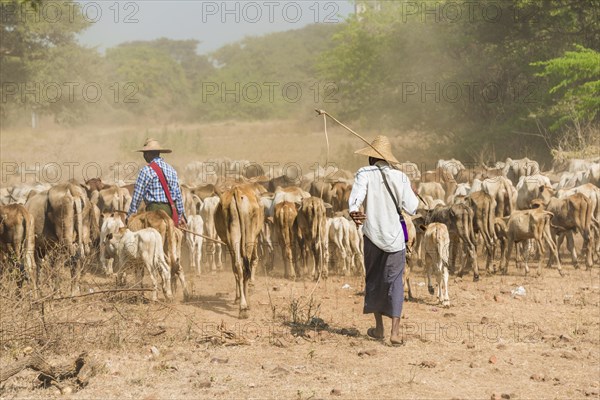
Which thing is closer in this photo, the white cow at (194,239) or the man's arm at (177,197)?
the man's arm at (177,197)

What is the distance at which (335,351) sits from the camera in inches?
341

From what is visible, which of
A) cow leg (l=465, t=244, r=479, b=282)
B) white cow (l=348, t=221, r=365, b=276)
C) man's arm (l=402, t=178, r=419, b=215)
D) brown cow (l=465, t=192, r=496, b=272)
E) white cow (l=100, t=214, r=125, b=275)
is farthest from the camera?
brown cow (l=465, t=192, r=496, b=272)

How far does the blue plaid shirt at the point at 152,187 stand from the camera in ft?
38.0

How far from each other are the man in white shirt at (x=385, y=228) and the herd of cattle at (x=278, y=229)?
1105 millimetres

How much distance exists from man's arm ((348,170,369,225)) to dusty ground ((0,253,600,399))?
1.40 meters

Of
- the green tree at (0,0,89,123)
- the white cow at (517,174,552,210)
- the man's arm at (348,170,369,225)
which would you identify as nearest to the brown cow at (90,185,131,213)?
the white cow at (517,174,552,210)

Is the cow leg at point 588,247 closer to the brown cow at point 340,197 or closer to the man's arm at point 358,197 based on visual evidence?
the brown cow at point 340,197

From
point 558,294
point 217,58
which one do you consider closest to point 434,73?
point 558,294

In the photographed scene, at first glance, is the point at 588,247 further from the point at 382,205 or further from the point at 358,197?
the point at 358,197

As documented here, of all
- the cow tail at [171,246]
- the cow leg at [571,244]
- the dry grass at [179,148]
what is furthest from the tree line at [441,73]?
the cow tail at [171,246]

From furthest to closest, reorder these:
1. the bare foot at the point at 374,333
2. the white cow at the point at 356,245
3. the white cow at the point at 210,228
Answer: the white cow at the point at 210,228 < the white cow at the point at 356,245 < the bare foot at the point at 374,333

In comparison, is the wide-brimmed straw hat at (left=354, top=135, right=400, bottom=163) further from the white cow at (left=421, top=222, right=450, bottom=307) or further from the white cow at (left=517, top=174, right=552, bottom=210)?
the white cow at (left=517, top=174, right=552, bottom=210)

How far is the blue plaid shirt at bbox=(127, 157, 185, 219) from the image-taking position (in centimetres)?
1159

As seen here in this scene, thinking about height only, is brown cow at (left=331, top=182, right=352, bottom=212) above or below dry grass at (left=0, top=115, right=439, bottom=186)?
below
